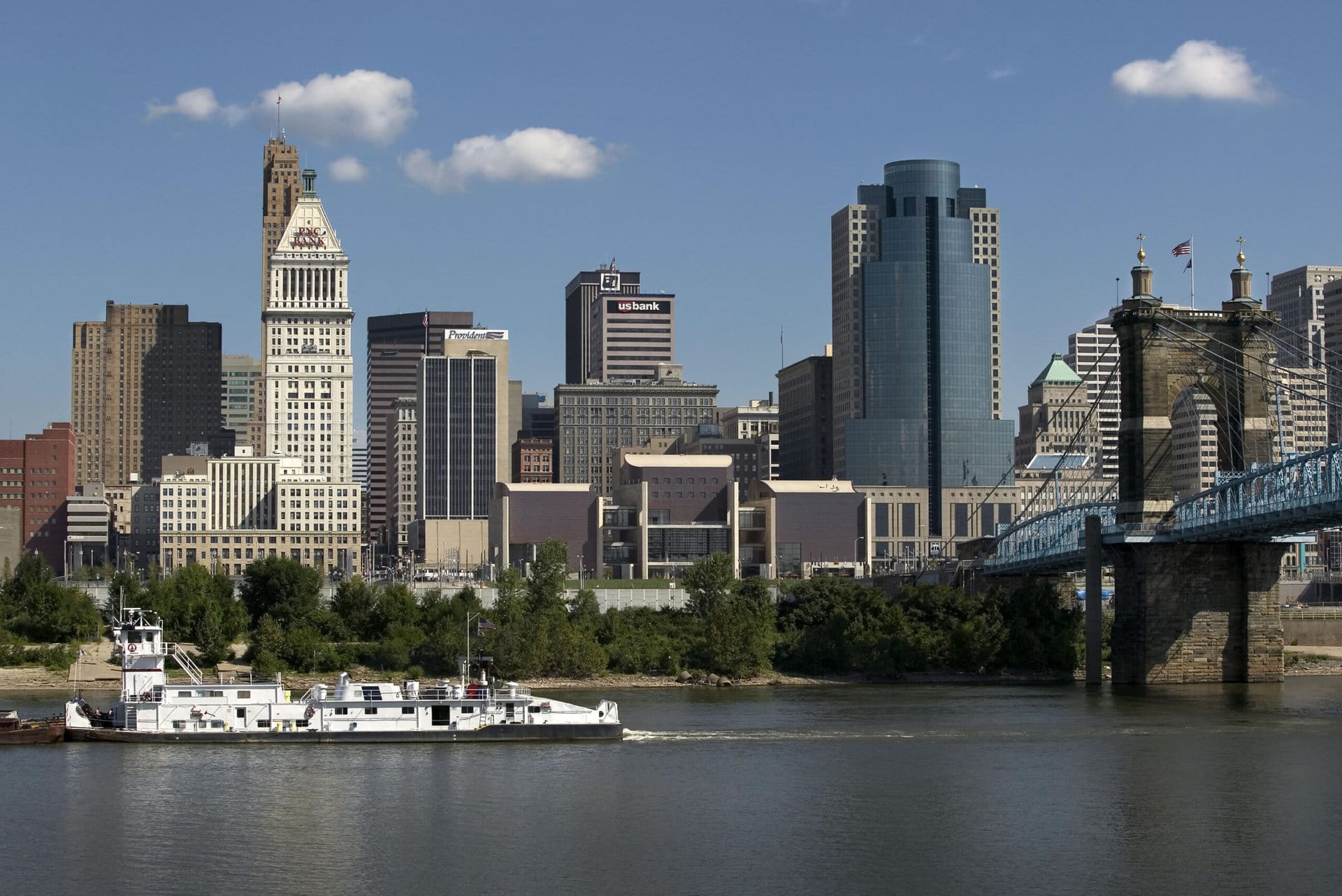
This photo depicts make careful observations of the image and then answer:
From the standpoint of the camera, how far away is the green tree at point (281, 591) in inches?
5049

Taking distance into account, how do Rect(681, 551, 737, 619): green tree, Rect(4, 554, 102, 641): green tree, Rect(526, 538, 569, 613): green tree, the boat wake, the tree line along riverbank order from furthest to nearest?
Rect(681, 551, 737, 619): green tree, Rect(526, 538, 569, 613): green tree, Rect(4, 554, 102, 641): green tree, the tree line along riverbank, the boat wake

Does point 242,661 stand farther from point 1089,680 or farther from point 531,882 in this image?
point 531,882

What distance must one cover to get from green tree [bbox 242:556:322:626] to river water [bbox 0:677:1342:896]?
43.1 m

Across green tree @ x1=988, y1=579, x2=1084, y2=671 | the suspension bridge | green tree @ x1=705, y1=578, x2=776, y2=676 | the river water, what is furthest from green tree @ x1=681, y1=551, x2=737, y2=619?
Result: the river water

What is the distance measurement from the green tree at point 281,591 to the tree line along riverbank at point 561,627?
11 cm

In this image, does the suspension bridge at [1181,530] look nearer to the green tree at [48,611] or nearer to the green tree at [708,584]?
the green tree at [708,584]

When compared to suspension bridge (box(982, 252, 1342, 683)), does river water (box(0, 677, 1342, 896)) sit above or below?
below

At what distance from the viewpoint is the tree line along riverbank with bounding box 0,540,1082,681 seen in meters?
118

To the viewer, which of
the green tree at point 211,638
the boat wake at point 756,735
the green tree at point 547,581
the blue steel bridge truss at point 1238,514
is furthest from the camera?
the green tree at point 547,581

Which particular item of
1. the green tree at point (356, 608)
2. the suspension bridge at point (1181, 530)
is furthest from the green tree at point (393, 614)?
the suspension bridge at point (1181, 530)

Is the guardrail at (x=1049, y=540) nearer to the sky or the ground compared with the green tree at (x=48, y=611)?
nearer to the sky

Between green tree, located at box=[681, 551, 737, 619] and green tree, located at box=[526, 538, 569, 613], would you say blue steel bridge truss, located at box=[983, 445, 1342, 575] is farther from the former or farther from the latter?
green tree, located at box=[526, 538, 569, 613]

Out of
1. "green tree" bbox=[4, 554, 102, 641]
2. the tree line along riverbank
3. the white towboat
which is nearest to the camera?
the white towboat

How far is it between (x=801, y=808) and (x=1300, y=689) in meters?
58.0
